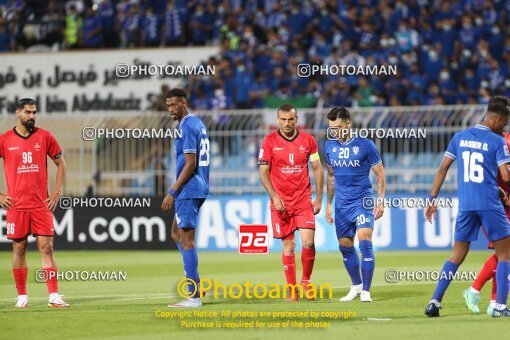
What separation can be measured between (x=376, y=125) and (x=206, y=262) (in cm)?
475

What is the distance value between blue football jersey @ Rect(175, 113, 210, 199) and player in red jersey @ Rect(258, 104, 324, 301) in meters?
1.17

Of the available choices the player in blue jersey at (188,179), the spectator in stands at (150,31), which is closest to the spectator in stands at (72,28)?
the spectator in stands at (150,31)

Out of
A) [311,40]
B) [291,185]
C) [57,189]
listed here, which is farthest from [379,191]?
[311,40]

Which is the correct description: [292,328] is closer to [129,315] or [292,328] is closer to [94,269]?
[129,315]

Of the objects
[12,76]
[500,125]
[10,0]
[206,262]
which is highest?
[10,0]

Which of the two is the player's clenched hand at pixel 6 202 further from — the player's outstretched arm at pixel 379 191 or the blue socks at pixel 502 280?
the blue socks at pixel 502 280

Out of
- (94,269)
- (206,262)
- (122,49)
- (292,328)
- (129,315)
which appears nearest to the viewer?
(292,328)

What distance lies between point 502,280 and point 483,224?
23.9 inches

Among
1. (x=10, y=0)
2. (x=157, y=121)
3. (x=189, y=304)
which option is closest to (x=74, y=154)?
(x=157, y=121)

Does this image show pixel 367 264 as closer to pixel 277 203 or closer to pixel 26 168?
pixel 277 203

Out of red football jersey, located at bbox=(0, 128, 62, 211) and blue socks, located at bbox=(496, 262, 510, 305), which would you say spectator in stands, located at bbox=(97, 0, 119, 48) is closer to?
red football jersey, located at bbox=(0, 128, 62, 211)

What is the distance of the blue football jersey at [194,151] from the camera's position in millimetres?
13414

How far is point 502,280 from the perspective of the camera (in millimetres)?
11898

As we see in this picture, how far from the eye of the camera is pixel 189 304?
13.3 meters
